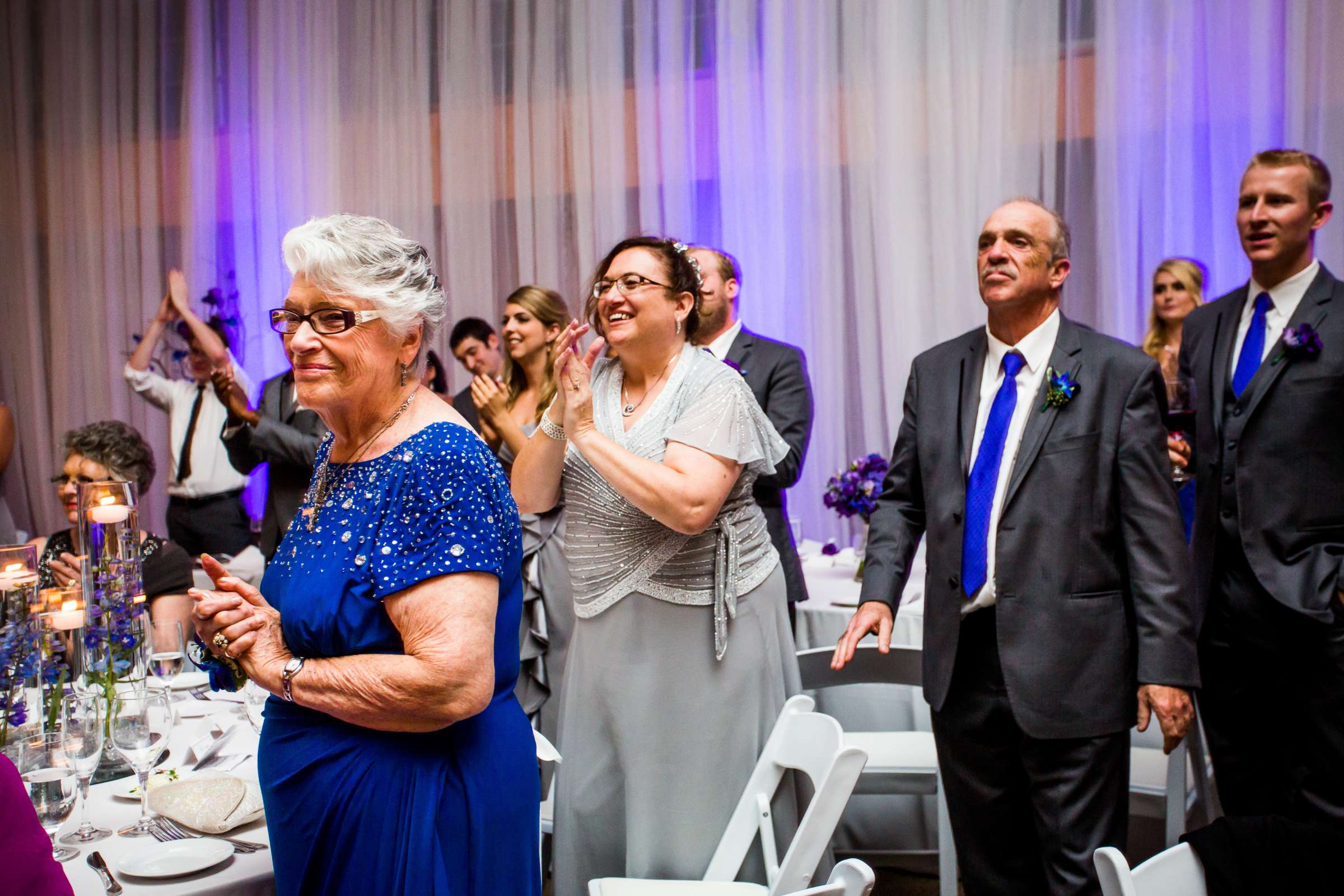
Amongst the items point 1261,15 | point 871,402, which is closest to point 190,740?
point 871,402

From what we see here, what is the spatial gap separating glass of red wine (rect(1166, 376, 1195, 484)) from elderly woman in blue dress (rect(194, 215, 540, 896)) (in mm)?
1886

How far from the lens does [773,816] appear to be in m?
2.37

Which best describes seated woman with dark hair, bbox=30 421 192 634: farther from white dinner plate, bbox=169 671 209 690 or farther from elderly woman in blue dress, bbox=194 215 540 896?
elderly woman in blue dress, bbox=194 215 540 896

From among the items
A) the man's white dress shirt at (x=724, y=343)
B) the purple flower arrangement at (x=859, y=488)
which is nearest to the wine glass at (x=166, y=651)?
the man's white dress shirt at (x=724, y=343)

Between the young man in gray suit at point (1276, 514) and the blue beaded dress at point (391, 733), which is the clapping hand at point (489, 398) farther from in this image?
the young man in gray suit at point (1276, 514)

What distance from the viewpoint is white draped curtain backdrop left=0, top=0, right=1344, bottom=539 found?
506cm

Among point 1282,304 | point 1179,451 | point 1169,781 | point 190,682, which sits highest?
point 1282,304

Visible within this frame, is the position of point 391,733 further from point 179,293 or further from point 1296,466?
point 179,293

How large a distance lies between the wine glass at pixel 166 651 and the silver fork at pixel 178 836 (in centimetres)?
38

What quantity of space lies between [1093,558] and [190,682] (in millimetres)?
2109

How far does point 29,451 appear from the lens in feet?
22.7

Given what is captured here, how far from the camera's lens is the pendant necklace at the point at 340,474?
5.24 ft

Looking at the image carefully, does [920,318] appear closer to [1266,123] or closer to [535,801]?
[1266,123]

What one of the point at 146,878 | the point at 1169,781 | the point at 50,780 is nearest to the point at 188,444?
the point at 50,780
